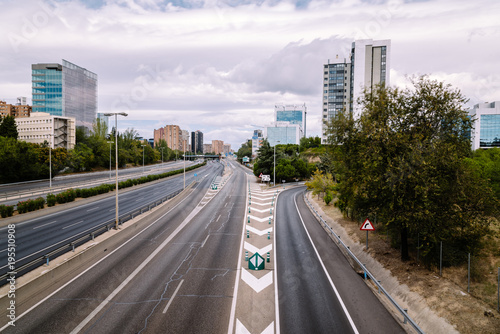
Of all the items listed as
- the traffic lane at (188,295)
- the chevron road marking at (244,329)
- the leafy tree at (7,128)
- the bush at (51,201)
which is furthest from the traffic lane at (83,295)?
the leafy tree at (7,128)

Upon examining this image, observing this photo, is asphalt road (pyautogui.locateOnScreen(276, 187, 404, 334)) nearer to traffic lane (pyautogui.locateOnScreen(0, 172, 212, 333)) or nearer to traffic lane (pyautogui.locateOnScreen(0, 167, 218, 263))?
traffic lane (pyautogui.locateOnScreen(0, 172, 212, 333))

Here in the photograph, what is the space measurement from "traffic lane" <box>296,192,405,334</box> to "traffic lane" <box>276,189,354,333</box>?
0.50m

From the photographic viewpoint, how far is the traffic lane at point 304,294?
1046cm

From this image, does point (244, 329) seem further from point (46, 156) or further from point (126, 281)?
point (46, 156)

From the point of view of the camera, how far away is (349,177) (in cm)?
1705

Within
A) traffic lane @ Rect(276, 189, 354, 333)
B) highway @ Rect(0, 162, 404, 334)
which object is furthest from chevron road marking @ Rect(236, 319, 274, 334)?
traffic lane @ Rect(276, 189, 354, 333)

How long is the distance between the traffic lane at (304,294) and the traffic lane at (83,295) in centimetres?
778

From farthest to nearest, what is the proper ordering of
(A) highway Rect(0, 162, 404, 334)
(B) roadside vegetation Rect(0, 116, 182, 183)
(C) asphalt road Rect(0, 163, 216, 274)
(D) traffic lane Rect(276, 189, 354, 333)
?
1. (B) roadside vegetation Rect(0, 116, 182, 183)
2. (C) asphalt road Rect(0, 163, 216, 274)
3. (D) traffic lane Rect(276, 189, 354, 333)
4. (A) highway Rect(0, 162, 404, 334)

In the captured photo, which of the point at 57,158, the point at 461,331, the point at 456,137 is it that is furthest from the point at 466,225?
the point at 57,158

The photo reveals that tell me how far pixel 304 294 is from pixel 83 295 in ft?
31.9

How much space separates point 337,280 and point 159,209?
71.8 ft

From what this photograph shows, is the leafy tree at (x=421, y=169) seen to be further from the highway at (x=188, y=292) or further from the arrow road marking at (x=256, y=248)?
the arrow road marking at (x=256, y=248)

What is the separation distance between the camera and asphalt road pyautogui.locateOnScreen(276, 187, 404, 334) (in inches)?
413

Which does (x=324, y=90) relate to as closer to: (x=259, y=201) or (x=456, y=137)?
(x=259, y=201)
